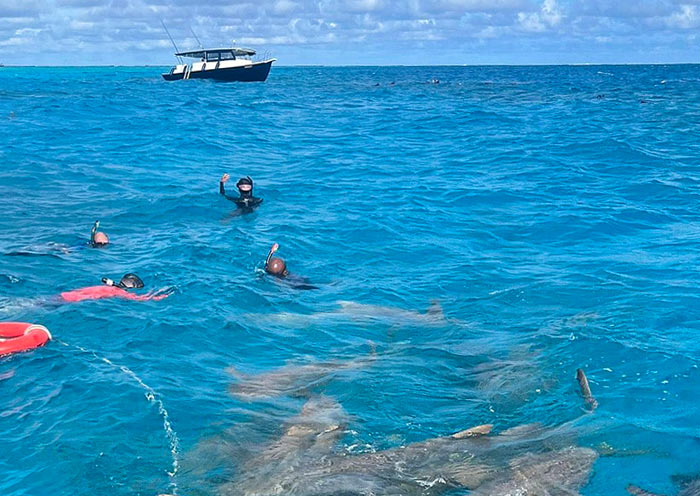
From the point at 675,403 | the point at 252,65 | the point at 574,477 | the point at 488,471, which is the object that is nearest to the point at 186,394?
the point at 488,471

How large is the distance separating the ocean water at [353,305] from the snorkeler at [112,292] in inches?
13.5

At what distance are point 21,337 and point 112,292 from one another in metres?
2.88

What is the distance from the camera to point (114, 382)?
11586 mm

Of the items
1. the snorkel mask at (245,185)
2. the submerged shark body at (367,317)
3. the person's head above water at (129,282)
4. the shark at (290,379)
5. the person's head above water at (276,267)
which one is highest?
the snorkel mask at (245,185)

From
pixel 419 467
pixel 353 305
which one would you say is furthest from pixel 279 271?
pixel 419 467

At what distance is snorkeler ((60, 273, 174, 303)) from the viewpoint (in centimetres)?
1482

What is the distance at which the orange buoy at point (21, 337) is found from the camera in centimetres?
1213

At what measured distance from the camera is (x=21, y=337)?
12266 millimetres

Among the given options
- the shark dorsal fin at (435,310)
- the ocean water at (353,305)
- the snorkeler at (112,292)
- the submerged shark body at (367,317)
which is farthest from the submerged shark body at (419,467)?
the snorkeler at (112,292)

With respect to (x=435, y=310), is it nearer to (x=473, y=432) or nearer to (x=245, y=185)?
(x=473, y=432)

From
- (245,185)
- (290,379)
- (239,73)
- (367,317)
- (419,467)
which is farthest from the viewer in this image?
(239,73)

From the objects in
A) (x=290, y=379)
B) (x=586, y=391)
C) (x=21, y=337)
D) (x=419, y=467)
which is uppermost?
(x=21, y=337)

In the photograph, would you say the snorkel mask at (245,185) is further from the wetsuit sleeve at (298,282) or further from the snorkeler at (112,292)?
the snorkeler at (112,292)

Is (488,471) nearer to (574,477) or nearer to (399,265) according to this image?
(574,477)
